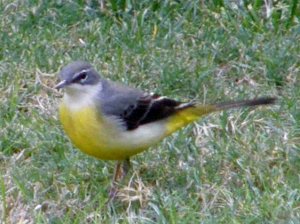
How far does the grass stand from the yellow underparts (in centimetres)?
27

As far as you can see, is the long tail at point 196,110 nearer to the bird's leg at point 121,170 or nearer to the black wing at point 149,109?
the black wing at point 149,109

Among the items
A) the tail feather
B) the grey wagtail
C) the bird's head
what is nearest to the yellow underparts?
the grey wagtail

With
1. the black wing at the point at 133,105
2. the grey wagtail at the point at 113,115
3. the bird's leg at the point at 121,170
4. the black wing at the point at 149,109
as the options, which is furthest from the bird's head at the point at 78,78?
the bird's leg at the point at 121,170

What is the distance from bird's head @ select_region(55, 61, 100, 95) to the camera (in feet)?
23.4

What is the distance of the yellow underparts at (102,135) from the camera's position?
7.13 m

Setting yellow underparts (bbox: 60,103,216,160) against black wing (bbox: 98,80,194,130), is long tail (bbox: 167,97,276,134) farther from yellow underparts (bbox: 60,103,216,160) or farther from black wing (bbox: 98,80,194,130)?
yellow underparts (bbox: 60,103,216,160)

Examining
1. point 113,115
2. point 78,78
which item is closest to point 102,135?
point 113,115

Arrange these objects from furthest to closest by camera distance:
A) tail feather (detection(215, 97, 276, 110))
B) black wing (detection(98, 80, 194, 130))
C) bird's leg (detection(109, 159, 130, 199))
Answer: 1. tail feather (detection(215, 97, 276, 110))
2. bird's leg (detection(109, 159, 130, 199))
3. black wing (detection(98, 80, 194, 130))

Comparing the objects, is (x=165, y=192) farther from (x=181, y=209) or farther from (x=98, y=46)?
(x=98, y=46)

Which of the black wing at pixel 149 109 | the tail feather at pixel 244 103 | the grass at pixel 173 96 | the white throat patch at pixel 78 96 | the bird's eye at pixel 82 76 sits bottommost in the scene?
the grass at pixel 173 96

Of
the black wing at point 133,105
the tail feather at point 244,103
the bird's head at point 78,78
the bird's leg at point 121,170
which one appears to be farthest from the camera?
the tail feather at point 244,103

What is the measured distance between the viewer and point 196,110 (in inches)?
302

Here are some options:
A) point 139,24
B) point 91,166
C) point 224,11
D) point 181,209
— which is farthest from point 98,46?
point 181,209

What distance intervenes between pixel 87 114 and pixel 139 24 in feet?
8.19
